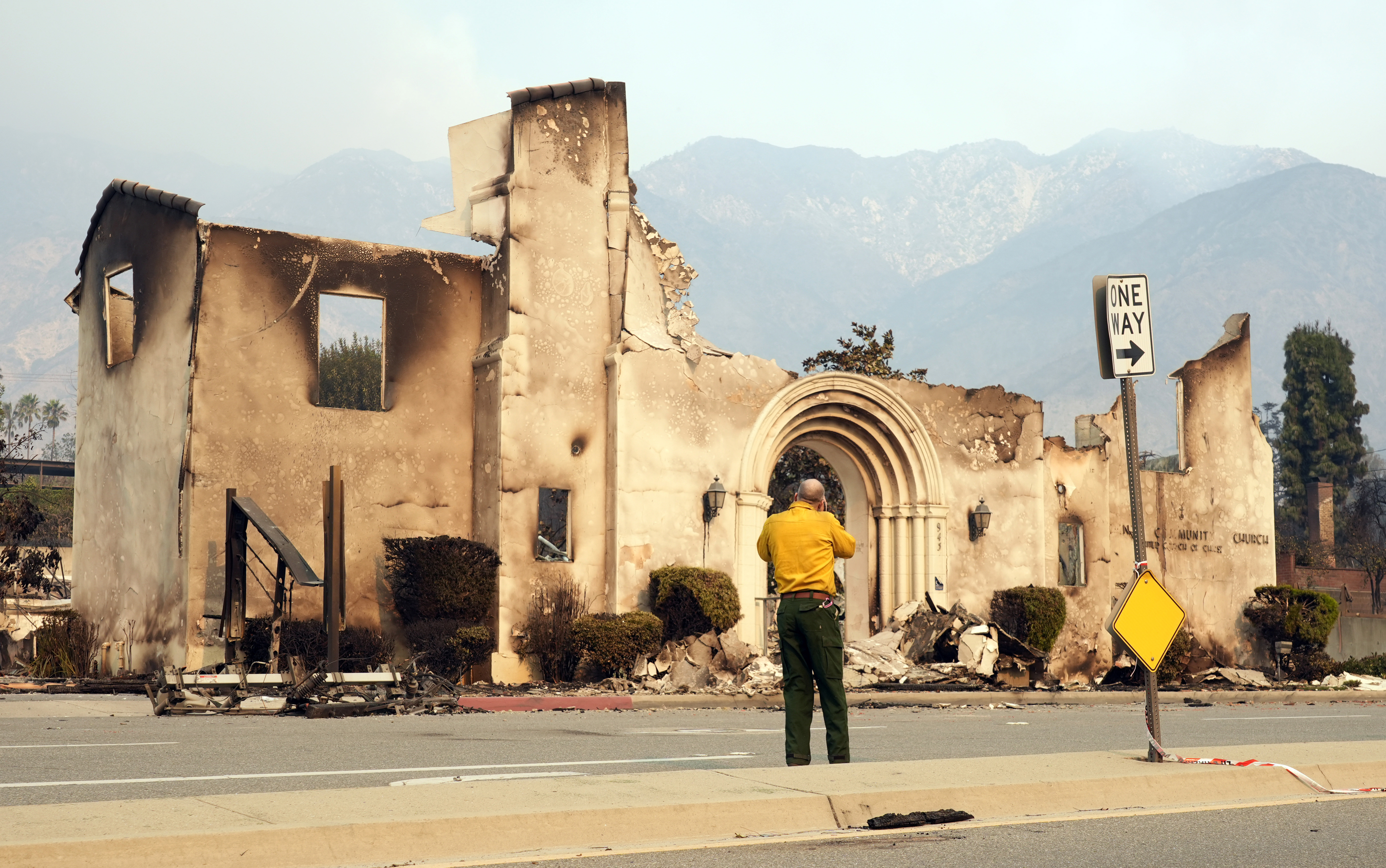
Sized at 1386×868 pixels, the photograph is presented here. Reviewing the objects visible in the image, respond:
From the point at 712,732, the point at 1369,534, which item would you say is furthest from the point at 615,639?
the point at 1369,534

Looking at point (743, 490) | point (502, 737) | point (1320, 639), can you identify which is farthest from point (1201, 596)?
point (502, 737)

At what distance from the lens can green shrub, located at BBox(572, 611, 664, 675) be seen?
19766 millimetres

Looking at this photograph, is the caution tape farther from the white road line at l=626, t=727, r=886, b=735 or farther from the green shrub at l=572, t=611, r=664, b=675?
the green shrub at l=572, t=611, r=664, b=675

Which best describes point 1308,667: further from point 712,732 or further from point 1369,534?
point 1369,534

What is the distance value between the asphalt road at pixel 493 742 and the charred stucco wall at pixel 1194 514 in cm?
862

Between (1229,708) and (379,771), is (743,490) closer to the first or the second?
(1229,708)

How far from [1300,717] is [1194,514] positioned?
11862mm

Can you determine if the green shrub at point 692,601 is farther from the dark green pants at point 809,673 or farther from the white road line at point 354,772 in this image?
the dark green pants at point 809,673

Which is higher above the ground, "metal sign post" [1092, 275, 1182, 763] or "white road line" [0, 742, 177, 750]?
"metal sign post" [1092, 275, 1182, 763]

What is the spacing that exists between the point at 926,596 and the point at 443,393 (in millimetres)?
8825

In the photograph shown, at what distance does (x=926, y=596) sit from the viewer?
76.0 feet

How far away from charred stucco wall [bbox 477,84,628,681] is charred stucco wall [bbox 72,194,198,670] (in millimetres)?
4448

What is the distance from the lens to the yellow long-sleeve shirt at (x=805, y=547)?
862cm

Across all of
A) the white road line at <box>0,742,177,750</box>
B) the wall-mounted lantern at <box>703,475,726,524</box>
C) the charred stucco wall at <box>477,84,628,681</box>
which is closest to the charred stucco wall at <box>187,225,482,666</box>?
the charred stucco wall at <box>477,84,628,681</box>
